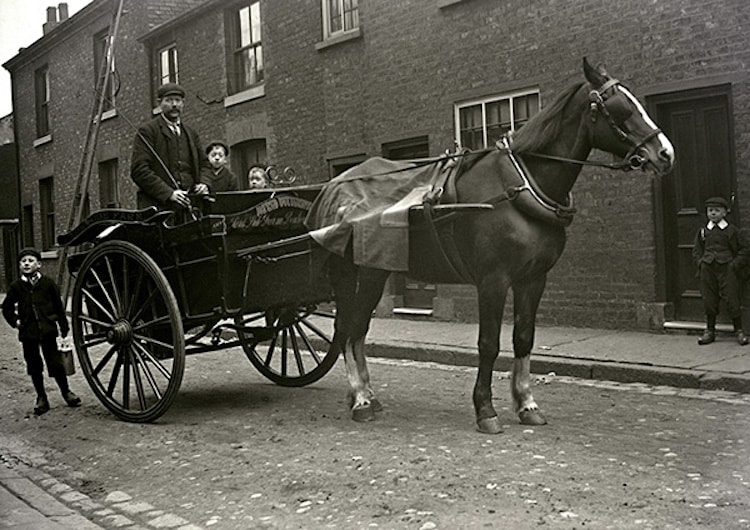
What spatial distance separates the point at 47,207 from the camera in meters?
19.6

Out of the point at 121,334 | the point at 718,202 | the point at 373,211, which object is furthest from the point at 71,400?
the point at 718,202

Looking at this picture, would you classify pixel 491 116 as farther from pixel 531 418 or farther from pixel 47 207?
pixel 47 207

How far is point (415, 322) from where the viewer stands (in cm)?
1198

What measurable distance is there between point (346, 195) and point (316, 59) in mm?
7813

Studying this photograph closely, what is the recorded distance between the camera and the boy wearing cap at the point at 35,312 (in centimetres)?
706

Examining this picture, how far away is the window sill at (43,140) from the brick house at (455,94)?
83 mm

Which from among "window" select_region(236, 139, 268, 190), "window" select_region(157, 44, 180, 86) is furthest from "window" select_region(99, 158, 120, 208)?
"window" select_region(236, 139, 268, 190)

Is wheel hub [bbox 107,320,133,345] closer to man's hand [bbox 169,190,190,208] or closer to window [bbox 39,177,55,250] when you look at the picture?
man's hand [bbox 169,190,190,208]

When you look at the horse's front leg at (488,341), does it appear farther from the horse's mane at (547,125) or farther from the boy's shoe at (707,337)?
the boy's shoe at (707,337)

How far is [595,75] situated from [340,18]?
27.7 ft

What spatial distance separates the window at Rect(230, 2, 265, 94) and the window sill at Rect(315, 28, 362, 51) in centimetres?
201

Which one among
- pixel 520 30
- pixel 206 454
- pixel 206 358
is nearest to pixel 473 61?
pixel 520 30

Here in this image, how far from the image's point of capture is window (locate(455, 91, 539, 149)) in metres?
10.8

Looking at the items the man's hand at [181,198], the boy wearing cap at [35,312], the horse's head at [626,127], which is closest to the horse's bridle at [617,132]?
the horse's head at [626,127]
